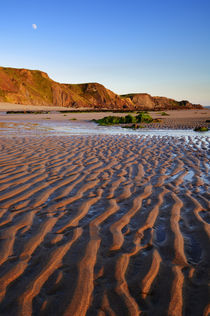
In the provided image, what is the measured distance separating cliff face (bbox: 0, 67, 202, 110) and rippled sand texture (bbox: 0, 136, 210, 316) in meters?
90.8

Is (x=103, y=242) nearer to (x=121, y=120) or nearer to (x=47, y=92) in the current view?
(x=121, y=120)

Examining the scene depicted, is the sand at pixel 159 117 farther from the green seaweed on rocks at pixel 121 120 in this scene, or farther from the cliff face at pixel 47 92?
the cliff face at pixel 47 92

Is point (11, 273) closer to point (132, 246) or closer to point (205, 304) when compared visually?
point (132, 246)

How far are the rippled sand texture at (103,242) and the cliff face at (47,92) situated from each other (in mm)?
90811

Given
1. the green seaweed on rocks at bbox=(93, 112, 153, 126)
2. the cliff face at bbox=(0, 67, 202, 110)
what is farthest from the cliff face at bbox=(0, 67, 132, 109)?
the green seaweed on rocks at bbox=(93, 112, 153, 126)

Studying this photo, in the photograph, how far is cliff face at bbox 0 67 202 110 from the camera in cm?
10754

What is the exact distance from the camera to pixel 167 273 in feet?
7.72

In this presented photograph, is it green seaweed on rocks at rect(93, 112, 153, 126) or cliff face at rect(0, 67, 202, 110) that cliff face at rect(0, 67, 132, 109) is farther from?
green seaweed on rocks at rect(93, 112, 153, 126)

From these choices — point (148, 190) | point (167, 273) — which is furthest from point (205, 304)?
point (148, 190)

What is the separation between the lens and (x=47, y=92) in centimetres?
13512

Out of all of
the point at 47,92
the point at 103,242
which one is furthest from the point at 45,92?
the point at 103,242

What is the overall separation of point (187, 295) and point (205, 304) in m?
0.15

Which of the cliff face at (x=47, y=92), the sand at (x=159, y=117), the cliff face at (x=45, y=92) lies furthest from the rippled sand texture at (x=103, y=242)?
the cliff face at (x=45, y=92)

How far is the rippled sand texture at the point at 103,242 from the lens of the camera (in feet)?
6.63
